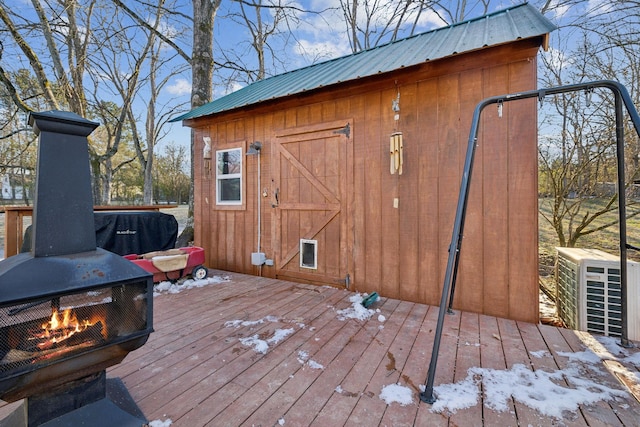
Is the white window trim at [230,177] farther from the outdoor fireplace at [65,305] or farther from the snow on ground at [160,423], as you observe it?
the snow on ground at [160,423]

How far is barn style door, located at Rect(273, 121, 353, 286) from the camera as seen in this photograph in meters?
3.59

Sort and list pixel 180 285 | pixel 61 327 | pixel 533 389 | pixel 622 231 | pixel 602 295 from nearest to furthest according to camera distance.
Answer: pixel 61 327
pixel 533 389
pixel 622 231
pixel 602 295
pixel 180 285

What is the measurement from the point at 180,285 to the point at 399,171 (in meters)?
3.14

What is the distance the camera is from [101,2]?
873 centimetres

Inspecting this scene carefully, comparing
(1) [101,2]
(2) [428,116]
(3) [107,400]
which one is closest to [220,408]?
(3) [107,400]

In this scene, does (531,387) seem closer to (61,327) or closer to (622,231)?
(622,231)

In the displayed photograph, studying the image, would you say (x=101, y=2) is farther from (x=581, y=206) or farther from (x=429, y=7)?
(x=581, y=206)

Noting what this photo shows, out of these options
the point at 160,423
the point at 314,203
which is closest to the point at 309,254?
the point at 314,203

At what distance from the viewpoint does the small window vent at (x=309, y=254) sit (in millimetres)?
3838

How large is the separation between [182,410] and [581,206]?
5.77m

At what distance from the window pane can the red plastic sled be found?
106 cm

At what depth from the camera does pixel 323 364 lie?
1.92 m

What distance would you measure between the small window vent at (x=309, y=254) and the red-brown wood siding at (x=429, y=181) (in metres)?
0.10

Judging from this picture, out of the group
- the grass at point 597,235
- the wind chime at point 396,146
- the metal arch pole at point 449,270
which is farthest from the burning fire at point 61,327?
the grass at point 597,235
